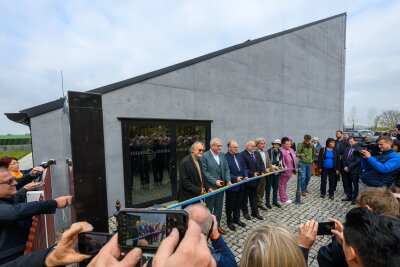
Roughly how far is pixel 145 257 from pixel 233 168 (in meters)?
4.06

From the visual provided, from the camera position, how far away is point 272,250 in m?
1.18

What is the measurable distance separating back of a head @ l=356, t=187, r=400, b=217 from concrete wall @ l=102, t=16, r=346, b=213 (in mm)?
4902

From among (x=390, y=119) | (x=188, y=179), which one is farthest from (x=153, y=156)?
(x=390, y=119)

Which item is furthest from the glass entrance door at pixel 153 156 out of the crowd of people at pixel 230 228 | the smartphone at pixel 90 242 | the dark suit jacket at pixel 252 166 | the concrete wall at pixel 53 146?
the smartphone at pixel 90 242

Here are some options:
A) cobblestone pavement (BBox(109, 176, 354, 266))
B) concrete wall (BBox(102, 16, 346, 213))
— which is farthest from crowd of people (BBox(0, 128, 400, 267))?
concrete wall (BBox(102, 16, 346, 213))

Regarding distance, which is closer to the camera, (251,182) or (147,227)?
(147,227)

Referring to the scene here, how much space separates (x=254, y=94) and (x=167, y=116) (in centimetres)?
442

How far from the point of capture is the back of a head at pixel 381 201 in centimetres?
192

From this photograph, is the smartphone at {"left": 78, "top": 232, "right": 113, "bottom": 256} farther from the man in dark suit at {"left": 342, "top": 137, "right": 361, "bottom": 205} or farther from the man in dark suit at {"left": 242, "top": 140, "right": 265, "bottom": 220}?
the man in dark suit at {"left": 342, "top": 137, "right": 361, "bottom": 205}

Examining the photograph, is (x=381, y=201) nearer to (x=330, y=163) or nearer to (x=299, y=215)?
(x=299, y=215)

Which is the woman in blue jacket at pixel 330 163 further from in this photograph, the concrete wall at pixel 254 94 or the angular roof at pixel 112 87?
the angular roof at pixel 112 87

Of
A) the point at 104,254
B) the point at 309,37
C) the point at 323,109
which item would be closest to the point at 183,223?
the point at 104,254

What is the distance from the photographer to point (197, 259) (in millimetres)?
655

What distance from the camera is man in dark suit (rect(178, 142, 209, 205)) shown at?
377 cm
